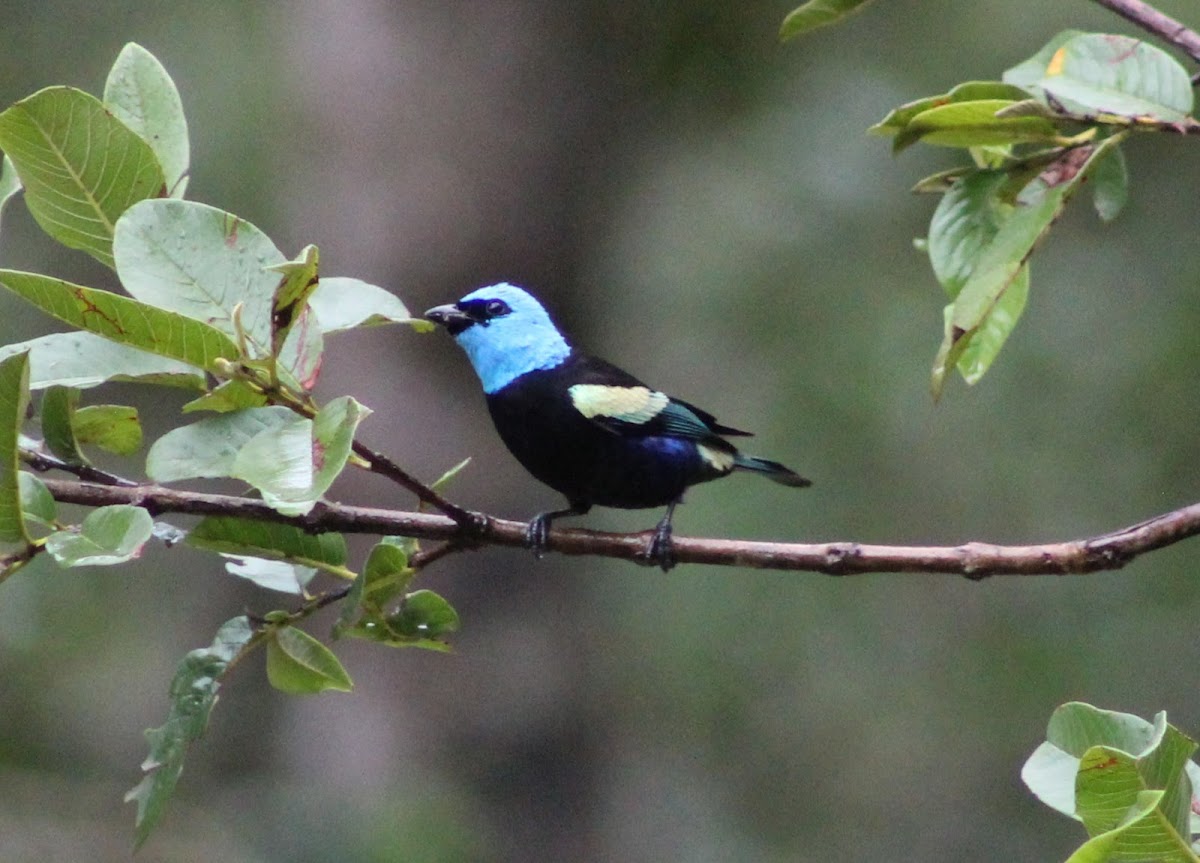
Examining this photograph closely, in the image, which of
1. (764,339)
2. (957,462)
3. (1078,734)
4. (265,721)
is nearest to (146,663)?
(265,721)

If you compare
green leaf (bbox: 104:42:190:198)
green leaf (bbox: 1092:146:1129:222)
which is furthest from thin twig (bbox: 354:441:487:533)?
green leaf (bbox: 1092:146:1129:222)

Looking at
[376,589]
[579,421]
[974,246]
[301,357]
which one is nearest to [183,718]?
[376,589]

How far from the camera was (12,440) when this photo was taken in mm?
1636

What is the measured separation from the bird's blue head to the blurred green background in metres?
1.49

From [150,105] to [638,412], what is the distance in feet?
5.64

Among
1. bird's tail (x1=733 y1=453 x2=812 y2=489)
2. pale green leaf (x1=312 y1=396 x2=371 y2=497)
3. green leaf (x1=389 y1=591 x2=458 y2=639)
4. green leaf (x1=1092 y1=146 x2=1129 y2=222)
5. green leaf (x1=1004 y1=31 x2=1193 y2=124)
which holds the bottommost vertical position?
bird's tail (x1=733 y1=453 x2=812 y2=489)

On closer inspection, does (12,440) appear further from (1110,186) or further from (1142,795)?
(1110,186)

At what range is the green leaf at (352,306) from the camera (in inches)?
75.2

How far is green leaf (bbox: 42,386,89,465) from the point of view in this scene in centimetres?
187

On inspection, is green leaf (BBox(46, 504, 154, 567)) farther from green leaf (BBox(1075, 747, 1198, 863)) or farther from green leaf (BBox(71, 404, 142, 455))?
green leaf (BBox(1075, 747, 1198, 863))

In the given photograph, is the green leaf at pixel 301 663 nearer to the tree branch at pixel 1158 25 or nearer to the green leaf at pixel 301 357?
the green leaf at pixel 301 357

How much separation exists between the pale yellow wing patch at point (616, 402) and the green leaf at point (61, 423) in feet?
5.38

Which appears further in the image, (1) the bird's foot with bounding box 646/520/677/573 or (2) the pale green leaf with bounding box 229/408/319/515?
(1) the bird's foot with bounding box 646/520/677/573

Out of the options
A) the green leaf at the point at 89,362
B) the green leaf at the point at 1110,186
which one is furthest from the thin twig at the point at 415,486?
the green leaf at the point at 1110,186
